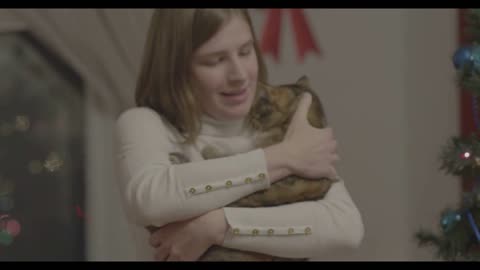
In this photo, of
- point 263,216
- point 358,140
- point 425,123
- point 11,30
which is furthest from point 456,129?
point 11,30

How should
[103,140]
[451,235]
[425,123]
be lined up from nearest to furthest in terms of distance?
[451,235], [103,140], [425,123]

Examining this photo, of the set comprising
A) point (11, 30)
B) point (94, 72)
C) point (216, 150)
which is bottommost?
point (216, 150)

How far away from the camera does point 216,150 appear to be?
1.44m

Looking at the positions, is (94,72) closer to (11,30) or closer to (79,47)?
(79,47)

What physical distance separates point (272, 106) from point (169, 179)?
0.26 meters

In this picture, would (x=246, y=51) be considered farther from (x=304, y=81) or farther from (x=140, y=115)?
(x=140, y=115)

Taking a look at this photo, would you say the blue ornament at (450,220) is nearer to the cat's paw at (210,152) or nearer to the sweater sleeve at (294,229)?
the sweater sleeve at (294,229)

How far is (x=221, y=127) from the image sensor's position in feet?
4.81

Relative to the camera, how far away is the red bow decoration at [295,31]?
1.57 meters

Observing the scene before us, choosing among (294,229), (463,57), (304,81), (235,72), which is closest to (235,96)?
(235,72)

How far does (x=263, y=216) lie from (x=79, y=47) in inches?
21.1

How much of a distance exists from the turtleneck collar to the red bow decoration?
0.19 metres

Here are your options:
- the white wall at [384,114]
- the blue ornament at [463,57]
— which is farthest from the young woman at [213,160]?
the blue ornament at [463,57]

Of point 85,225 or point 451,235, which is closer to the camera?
point 451,235
